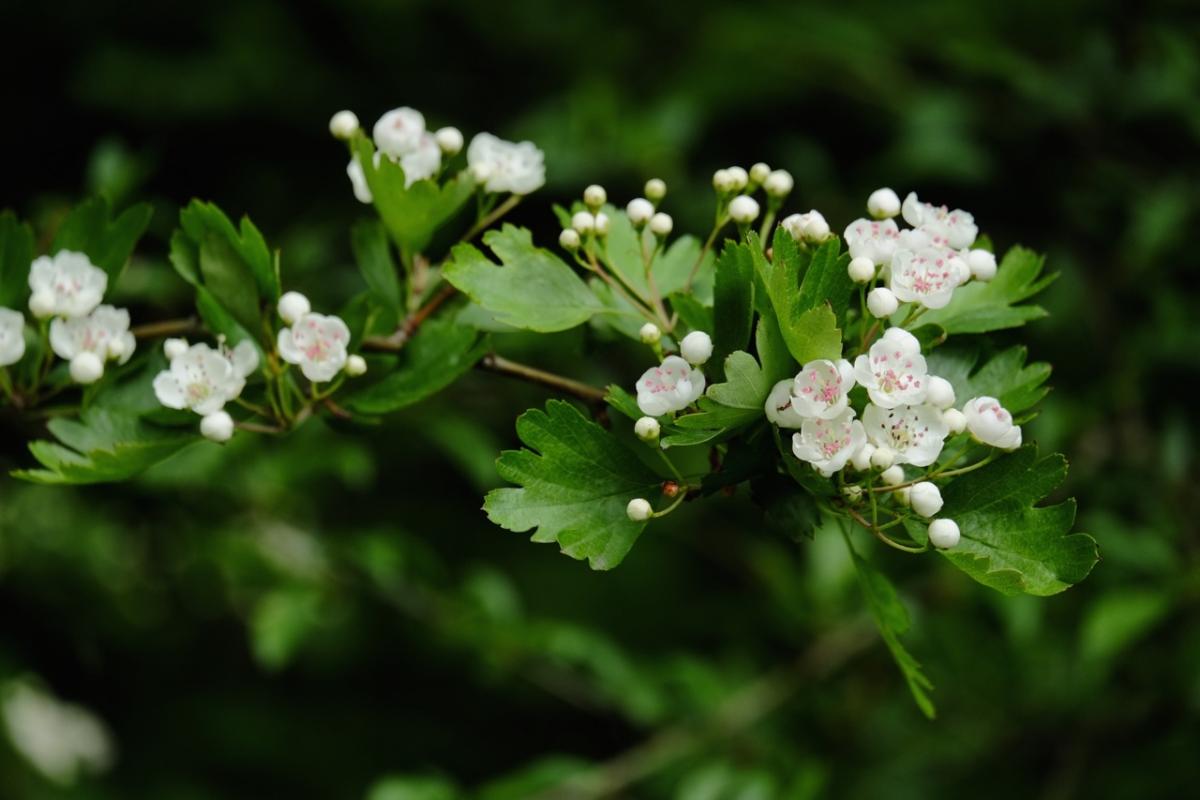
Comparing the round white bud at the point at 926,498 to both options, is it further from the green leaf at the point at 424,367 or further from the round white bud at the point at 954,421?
the green leaf at the point at 424,367

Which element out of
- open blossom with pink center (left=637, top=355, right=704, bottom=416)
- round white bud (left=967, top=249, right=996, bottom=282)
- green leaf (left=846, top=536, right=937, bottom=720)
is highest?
round white bud (left=967, top=249, right=996, bottom=282)

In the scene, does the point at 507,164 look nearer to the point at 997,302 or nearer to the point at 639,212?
the point at 639,212

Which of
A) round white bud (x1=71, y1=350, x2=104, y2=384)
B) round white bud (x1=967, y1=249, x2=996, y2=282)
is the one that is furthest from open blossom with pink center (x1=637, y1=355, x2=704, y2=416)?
round white bud (x1=71, y1=350, x2=104, y2=384)

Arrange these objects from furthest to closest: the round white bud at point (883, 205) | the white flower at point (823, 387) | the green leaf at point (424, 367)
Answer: the green leaf at point (424, 367) < the round white bud at point (883, 205) < the white flower at point (823, 387)

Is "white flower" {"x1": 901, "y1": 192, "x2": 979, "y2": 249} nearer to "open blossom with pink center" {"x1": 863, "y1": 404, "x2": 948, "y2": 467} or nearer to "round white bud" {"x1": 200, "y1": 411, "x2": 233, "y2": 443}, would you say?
"open blossom with pink center" {"x1": 863, "y1": 404, "x2": 948, "y2": 467}

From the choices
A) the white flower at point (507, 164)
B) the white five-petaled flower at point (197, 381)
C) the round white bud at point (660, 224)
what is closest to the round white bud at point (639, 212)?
the round white bud at point (660, 224)

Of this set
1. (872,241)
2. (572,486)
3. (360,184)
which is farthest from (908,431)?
(360,184)

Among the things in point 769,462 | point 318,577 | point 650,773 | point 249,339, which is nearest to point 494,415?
point 318,577
